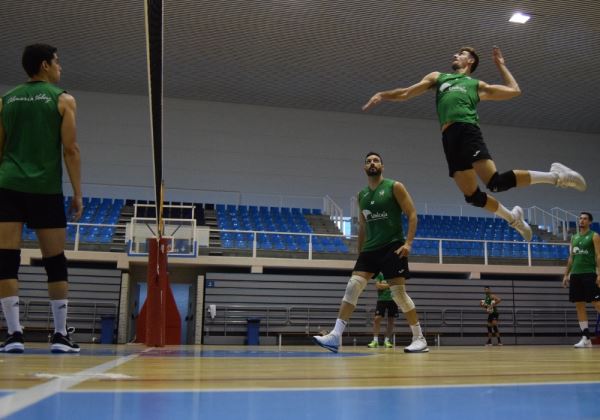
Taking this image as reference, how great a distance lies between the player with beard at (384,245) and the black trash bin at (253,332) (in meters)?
9.85

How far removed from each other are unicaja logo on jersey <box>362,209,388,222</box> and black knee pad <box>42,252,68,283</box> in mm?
2758

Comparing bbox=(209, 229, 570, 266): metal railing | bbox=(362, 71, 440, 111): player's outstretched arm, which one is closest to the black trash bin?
bbox=(209, 229, 570, 266): metal railing

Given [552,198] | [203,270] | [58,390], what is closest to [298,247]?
[203,270]

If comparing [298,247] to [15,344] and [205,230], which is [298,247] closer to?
[205,230]

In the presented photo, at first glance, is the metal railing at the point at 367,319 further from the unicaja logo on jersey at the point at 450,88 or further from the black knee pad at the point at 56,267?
the black knee pad at the point at 56,267

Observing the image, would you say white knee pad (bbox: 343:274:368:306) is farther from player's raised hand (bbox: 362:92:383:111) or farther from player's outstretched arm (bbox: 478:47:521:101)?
player's outstretched arm (bbox: 478:47:521:101)

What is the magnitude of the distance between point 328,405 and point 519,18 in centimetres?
1542

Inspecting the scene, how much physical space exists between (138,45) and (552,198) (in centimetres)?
1636

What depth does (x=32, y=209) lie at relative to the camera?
3.35 m

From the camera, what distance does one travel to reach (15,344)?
11.4 feet

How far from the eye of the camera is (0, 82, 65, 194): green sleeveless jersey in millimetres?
3334

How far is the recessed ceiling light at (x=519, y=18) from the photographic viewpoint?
14.3 m

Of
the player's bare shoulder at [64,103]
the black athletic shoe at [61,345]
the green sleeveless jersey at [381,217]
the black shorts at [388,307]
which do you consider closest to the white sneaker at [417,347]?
the green sleeveless jersey at [381,217]

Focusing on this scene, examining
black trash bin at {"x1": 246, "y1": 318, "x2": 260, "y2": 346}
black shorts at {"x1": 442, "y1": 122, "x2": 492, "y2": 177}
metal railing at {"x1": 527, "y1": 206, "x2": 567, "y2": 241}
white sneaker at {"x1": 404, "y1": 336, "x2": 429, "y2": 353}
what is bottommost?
black trash bin at {"x1": 246, "y1": 318, "x2": 260, "y2": 346}
